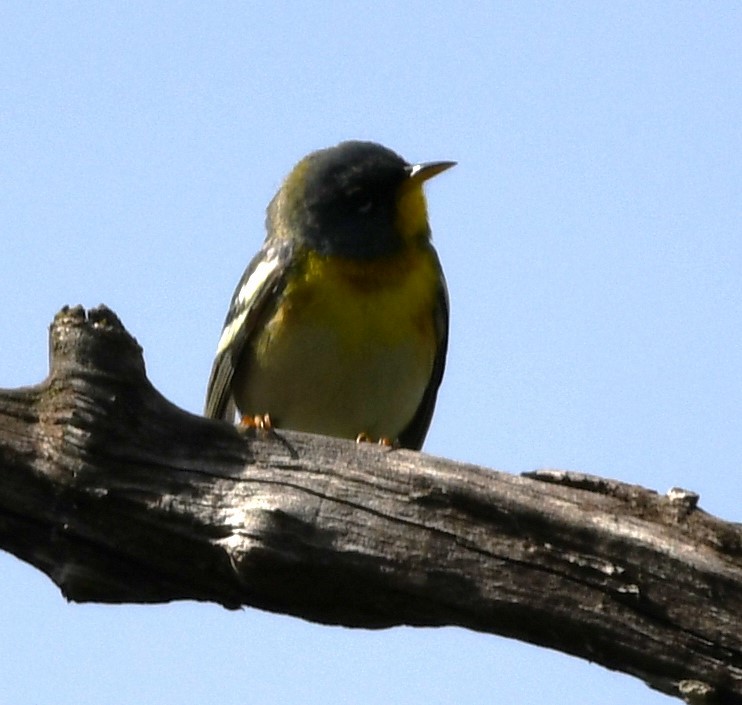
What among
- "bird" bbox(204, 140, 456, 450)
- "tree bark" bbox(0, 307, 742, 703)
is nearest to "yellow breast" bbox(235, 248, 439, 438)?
"bird" bbox(204, 140, 456, 450)

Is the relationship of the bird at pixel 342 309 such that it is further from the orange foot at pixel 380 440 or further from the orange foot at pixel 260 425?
the orange foot at pixel 260 425

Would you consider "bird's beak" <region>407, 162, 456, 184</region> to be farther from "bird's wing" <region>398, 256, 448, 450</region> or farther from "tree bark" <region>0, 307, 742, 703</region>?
"tree bark" <region>0, 307, 742, 703</region>

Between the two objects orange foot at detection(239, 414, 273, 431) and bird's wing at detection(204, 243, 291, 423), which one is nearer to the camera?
orange foot at detection(239, 414, 273, 431)

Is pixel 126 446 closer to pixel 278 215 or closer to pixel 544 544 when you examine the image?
pixel 544 544

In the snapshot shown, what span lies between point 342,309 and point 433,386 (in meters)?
1.06

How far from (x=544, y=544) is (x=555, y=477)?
0.30 m

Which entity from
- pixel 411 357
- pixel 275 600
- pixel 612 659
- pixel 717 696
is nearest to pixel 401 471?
pixel 275 600

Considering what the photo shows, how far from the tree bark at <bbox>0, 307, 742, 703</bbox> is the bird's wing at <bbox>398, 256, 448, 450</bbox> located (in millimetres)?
2419

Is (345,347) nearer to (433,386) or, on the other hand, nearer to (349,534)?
(433,386)

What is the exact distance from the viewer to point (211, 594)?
4.39 meters

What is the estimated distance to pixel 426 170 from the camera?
6.83 m

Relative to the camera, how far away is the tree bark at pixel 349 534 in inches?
163

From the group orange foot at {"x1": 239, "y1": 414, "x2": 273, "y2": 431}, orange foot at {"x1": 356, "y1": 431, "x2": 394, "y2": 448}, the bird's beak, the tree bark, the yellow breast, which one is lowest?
the tree bark

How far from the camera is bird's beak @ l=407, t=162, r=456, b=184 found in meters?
Answer: 6.81
